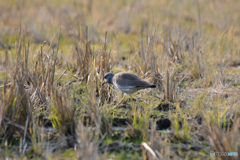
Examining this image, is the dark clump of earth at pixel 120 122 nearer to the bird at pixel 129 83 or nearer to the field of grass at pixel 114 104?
the field of grass at pixel 114 104

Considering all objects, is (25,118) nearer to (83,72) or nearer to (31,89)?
(31,89)

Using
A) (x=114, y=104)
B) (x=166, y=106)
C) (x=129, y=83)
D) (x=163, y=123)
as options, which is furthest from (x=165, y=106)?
(x=114, y=104)

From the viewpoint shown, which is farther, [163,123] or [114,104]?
[114,104]

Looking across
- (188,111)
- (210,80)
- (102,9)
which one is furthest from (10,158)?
(102,9)

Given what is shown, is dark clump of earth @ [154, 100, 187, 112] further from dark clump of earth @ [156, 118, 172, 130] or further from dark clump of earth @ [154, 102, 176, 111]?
dark clump of earth @ [156, 118, 172, 130]

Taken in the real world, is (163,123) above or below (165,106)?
below

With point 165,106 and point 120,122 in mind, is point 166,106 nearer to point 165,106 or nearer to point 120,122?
point 165,106

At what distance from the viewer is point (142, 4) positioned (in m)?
13.4

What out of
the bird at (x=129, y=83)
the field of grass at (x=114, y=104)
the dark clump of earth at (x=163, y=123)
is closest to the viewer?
the field of grass at (x=114, y=104)

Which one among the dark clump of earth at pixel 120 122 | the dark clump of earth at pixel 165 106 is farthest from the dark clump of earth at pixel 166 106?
the dark clump of earth at pixel 120 122

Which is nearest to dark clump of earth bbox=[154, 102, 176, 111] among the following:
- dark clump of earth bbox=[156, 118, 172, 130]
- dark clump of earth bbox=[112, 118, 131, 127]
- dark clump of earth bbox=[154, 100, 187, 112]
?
dark clump of earth bbox=[154, 100, 187, 112]

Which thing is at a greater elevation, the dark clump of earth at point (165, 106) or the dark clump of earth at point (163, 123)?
the dark clump of earth at point (165, 106)

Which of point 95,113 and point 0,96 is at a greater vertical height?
point 0,96

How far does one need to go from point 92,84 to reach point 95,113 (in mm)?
1305
